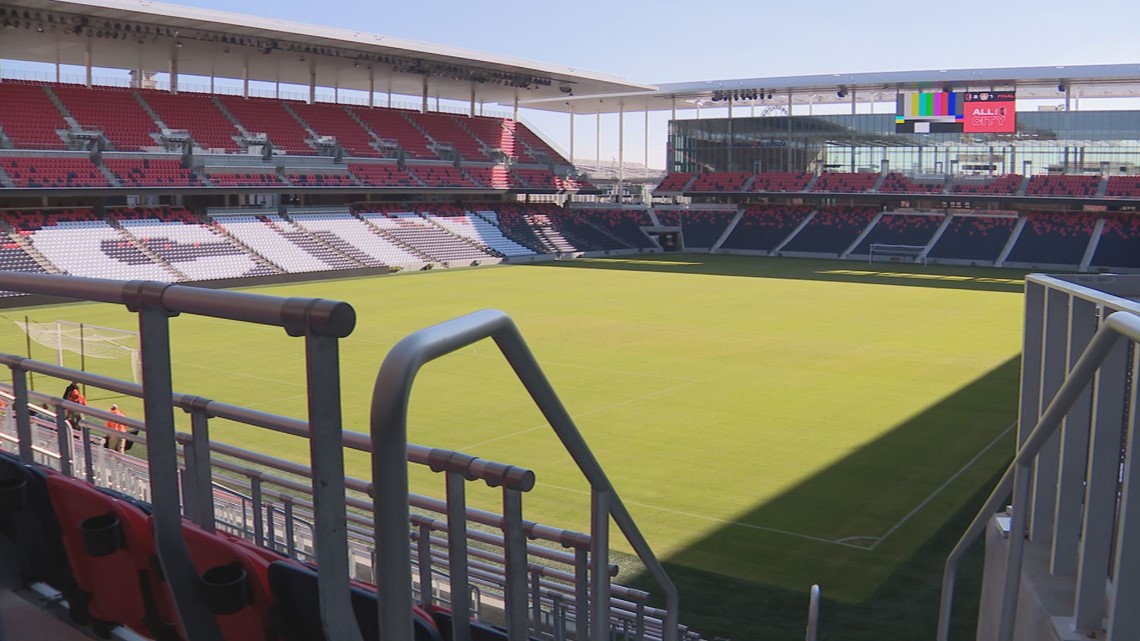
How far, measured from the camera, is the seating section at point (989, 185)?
62.7 m

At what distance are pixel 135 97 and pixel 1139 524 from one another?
2203 inches

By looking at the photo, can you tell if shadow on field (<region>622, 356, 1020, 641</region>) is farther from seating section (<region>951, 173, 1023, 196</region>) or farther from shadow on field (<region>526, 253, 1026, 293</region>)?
seating section (<region>951, 173, 1023, 196</region>)

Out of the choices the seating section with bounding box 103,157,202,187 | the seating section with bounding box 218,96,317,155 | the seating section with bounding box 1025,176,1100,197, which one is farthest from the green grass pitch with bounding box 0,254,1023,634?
the seating section with bounding box 1025,176,1100,197

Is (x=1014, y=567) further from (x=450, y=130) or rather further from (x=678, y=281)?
(x=450, y=130)

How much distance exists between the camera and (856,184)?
67688 millimetres

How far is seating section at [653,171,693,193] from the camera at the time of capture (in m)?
75.4

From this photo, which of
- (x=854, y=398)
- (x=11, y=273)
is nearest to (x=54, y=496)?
(x=11, y=273)

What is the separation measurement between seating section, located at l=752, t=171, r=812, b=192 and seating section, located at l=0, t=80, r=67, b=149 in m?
43.7

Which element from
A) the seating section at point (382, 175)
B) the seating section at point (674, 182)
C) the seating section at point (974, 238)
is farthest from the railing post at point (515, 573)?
the seating section at point (674, 182)

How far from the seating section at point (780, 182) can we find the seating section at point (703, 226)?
2.79 m

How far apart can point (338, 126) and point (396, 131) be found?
452 centimetres

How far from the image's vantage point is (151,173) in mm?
47656

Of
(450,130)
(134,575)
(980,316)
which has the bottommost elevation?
(980,316)

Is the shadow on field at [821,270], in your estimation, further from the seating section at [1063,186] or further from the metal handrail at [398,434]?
the metal handrail at [398,434]
